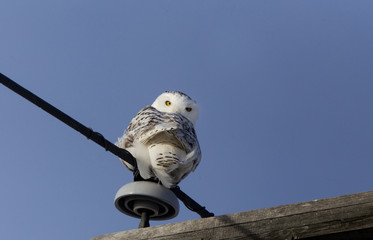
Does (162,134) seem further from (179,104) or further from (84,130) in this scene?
(179,104)

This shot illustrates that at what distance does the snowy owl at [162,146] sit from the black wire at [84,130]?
101 millimetres

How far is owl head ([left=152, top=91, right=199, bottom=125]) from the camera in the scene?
4.02m

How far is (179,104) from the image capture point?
159 inches

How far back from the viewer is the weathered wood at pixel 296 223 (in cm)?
156

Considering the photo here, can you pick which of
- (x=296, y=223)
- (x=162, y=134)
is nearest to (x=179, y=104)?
(x=162, y=134)

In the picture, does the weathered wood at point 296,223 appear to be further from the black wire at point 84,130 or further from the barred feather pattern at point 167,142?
the barred feather pattern at point 167,142

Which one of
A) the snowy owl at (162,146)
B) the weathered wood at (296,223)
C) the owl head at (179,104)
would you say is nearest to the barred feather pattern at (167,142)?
the snowy owl at (162,146)

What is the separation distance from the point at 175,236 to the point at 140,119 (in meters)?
1.39

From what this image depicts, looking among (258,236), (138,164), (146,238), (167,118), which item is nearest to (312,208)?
(258,236)

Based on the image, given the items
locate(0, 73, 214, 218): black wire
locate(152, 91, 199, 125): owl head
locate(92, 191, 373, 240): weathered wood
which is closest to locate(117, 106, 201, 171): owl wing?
locate(0, 73, 214, 218): black wire

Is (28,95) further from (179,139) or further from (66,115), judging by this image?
(179,139)

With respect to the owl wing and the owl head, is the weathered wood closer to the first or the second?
the owl wing

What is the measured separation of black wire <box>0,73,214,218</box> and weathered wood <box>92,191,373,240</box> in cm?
56

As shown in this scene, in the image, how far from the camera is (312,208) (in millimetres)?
1617
